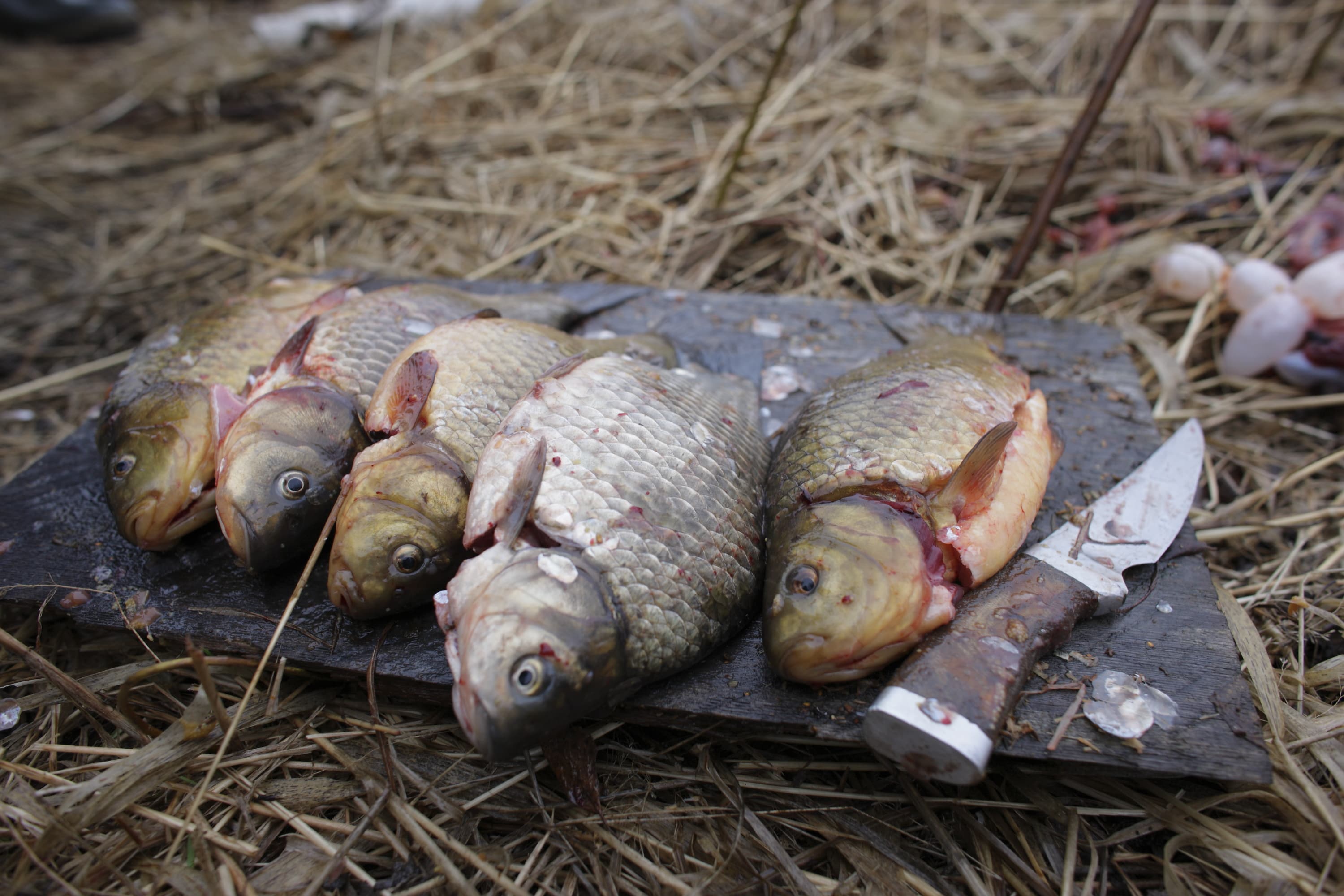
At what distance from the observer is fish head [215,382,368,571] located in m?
2.16

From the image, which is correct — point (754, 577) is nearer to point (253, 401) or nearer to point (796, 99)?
point (253, 401)

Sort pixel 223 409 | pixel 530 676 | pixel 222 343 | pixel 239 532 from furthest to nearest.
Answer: pixel 222 343 < pixel 223 409 < pixel 239 532 < pixel 530 676

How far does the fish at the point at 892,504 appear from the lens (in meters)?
1.82

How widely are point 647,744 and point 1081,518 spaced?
1.46 metres

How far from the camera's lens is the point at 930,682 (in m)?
1.74

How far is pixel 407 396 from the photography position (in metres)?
2.26

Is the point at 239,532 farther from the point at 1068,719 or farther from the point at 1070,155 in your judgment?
the point at 1070,155

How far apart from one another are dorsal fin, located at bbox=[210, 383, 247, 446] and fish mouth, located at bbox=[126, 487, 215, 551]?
19cm

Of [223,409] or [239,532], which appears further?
[223,409]

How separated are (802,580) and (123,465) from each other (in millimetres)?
2182

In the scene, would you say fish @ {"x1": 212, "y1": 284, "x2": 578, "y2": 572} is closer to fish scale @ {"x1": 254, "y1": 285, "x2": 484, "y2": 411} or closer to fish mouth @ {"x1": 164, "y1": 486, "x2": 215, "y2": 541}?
fish scale @ {"x1": 254, "y1": 285, "x2": 484, "y2": 411}

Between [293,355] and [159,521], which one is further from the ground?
[293,355]

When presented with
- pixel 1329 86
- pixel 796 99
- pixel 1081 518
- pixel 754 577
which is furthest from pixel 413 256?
pixel 1329 86

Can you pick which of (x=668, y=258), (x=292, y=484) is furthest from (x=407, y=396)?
(x=668, y=258)
